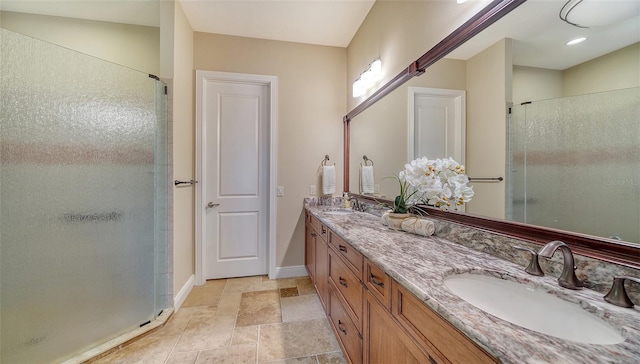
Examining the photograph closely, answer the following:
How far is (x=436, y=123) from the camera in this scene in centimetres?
150

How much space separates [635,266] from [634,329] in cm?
24

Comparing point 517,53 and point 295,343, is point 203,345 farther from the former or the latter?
point 517,53

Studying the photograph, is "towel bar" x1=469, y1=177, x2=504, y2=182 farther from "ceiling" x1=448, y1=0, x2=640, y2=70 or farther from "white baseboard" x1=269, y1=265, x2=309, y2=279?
"white baseboard" x1=269, y1=265, x2=309, y2=279

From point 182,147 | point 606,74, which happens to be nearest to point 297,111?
point 182,147

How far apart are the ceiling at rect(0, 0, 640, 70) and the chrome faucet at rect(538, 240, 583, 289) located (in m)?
0.61

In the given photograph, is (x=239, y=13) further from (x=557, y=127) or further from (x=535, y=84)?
(x=557, y=127)

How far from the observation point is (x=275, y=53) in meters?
2.81

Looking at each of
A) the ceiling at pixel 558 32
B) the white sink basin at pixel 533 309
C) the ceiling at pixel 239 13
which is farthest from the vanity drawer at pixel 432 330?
the ceiling at pixel 239 13

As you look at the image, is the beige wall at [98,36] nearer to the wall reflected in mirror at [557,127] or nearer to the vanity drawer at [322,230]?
the vanity drawer at [322,230]

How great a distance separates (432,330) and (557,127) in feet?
2.70

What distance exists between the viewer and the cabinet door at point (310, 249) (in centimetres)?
240

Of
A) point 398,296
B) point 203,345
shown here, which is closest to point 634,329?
point 398,296

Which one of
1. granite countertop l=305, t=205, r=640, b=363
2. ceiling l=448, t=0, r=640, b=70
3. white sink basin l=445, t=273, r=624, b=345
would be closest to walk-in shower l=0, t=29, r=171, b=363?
granite countertop l=305, t=205, r=640, b=363

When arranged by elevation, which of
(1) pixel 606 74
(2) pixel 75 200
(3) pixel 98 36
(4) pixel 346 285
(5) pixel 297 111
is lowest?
(4) pixel 346 285
